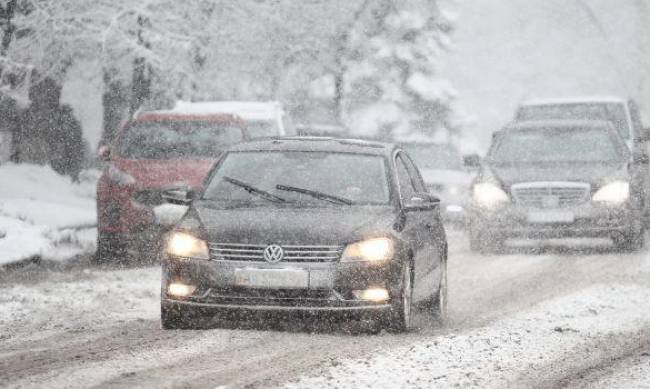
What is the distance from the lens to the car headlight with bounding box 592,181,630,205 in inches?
730

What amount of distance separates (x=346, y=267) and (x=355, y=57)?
43.8 m

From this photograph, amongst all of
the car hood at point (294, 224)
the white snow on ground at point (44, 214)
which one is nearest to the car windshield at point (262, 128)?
the white snow on ground at point (44, 214)

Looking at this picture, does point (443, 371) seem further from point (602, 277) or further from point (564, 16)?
point (564, 16)

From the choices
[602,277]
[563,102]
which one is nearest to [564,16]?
[563,102]

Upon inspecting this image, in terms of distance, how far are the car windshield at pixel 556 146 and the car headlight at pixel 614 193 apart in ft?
2.38

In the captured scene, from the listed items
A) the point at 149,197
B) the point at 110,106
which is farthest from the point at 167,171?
the point at 110,106

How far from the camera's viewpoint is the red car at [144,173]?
16.8 metres

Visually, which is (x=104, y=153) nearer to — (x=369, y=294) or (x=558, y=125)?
(x=558, y=125)

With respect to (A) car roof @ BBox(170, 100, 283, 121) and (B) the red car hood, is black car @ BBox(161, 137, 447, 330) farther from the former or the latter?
(A) car roof @ BBox(170, 100, 283, 121)

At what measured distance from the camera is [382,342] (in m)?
9.55

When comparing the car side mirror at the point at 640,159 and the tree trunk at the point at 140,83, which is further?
the tree trunk at the point at 140,83

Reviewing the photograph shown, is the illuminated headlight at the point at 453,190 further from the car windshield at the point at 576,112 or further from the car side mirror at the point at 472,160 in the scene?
the car side mirror at the point at 472,160

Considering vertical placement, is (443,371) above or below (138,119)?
below

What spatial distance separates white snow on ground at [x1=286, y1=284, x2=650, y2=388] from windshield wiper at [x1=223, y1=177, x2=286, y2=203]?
5.26 ft
